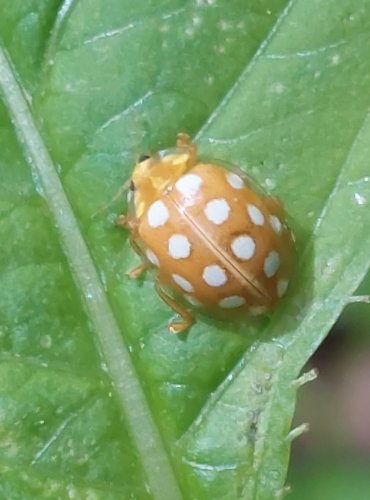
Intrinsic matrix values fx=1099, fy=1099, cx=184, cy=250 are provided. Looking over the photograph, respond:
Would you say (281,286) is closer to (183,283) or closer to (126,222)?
(183,283)

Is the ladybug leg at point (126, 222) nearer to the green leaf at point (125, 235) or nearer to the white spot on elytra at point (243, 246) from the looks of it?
the green leaf at point (125, 235)

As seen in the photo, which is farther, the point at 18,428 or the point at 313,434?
the point at 313,434

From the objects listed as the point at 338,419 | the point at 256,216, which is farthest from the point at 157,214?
the point at 338,419

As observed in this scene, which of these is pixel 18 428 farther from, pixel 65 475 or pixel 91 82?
pixel 91 82

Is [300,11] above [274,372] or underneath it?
above

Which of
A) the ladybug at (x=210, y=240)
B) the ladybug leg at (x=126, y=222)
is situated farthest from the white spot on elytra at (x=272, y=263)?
the ladybug leg at (x=126, y=222)

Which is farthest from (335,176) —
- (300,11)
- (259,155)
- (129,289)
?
(129,289)

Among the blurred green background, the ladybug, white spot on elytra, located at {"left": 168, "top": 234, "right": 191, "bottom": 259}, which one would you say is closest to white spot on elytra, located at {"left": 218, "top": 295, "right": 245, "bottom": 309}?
the ladybug

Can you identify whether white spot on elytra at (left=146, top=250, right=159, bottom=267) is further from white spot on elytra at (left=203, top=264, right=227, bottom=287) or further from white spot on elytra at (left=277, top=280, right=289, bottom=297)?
white spot on elytra at (left=277, top=280, right=289, bottom=297)
